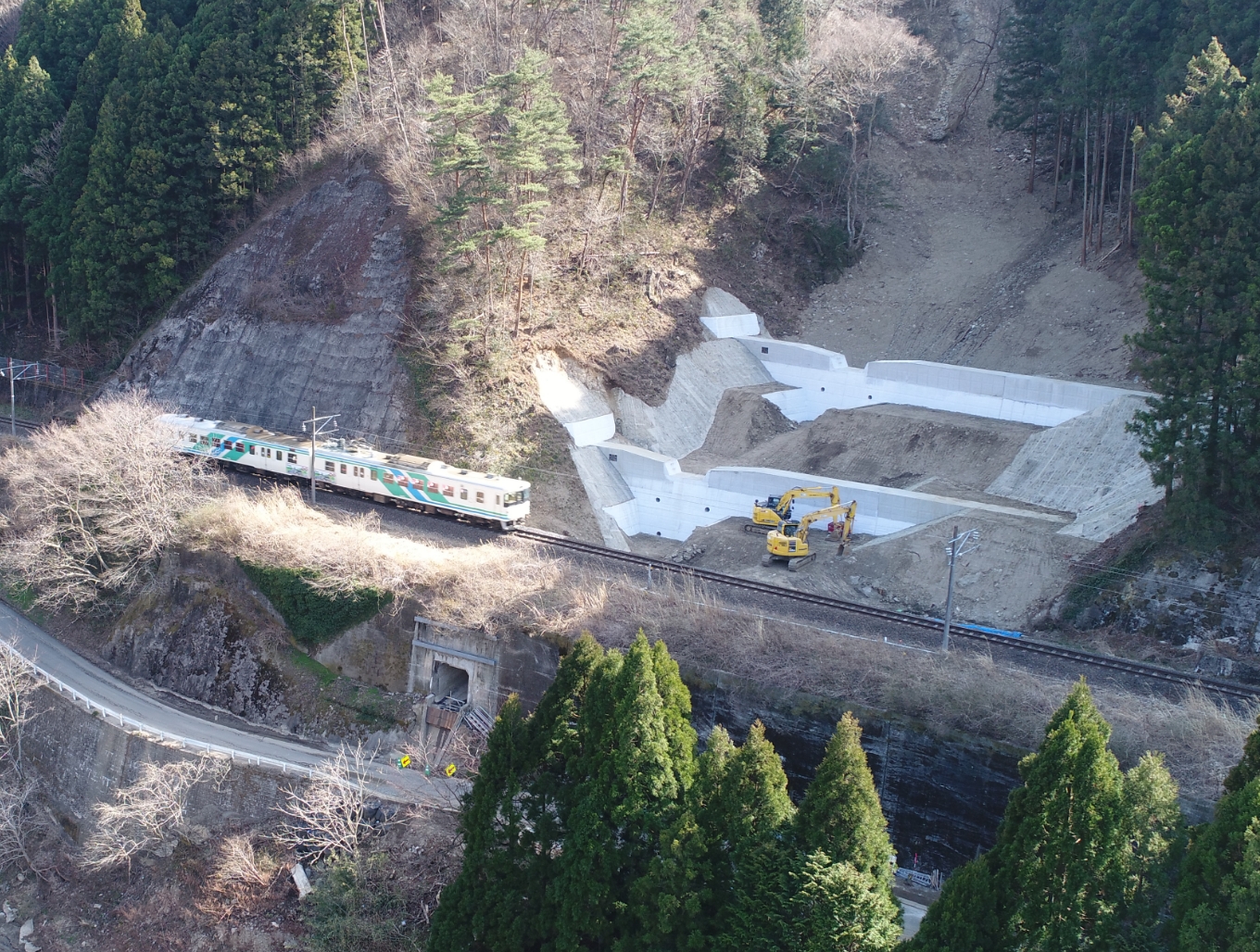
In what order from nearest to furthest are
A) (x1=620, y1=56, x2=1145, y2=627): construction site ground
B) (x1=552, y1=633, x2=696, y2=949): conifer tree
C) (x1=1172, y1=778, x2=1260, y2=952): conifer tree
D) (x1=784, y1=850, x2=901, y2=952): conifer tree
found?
1. (x1=1172, y1=778, x2=1260, y2=952): conifer tree
2. (x1=784, y1=850, x2=901, y2=952): conifer tree
3. (x1=552, y1=633, x2=696, y2=949): conifer tree
4. (x1=620, y1=56, x2=1145, y2=627): construction site ground

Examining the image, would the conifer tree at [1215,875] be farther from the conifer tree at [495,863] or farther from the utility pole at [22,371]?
the utility pole at [22,371]

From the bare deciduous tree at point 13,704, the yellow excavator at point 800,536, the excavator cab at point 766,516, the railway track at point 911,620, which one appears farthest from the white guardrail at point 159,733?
the excavator cab at point 766,516

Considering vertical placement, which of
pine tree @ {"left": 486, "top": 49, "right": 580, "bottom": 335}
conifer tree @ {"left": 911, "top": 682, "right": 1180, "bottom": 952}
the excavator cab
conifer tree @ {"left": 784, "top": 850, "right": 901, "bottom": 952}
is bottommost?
conifer tree @ {"left": 784, "top": 850, "right": 901, "bottom": 952}

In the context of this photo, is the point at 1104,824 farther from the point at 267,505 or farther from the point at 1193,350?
the point at 267,505

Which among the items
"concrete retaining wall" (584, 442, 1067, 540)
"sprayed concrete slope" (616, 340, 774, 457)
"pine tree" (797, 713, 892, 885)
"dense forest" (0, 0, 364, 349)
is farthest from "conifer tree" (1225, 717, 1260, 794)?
"dense forest" (0, 0, 364, 349)

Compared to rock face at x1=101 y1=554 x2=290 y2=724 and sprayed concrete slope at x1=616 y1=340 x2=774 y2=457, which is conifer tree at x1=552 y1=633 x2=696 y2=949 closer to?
rock face at x1=101 y1=554 x2=290 y2=724

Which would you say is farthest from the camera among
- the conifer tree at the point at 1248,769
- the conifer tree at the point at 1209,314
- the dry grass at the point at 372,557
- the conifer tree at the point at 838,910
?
the dry grass at the point at 372,557
